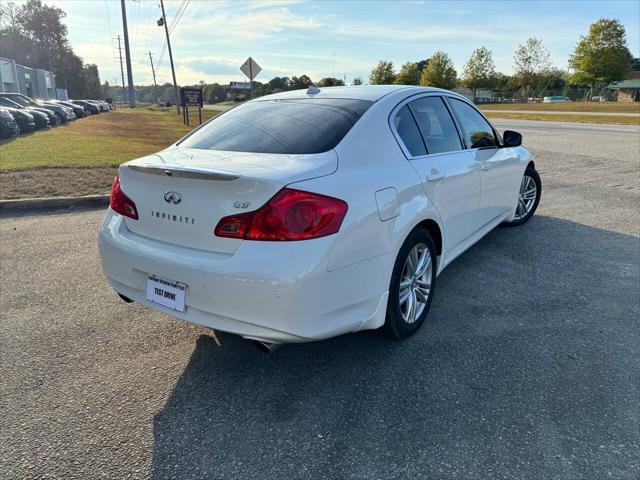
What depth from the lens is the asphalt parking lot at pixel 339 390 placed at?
2.24m

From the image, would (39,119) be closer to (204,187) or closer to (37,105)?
(37,105)

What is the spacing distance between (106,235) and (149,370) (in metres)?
0.89

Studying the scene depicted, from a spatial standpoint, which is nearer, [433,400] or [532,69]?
[433,400]

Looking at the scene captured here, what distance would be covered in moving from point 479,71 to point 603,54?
623 inches

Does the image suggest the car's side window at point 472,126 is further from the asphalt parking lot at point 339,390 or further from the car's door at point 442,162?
the asphalt parking lot at point 339,390

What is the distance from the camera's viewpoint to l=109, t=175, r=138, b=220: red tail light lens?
2.92 m

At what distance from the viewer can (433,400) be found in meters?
2.66

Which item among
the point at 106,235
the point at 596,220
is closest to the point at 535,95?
the point at 596,220

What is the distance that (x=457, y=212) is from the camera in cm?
384

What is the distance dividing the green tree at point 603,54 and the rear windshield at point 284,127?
74756 millimetres

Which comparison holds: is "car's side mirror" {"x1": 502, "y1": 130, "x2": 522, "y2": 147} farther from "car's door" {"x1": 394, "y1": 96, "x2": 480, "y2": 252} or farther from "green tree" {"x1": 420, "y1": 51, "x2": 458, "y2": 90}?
"green tree" {"x1": 420, "y1": 51, "x2": 458, "y2": 90}

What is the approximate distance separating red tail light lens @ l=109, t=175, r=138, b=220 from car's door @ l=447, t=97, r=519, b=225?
9.13 feet

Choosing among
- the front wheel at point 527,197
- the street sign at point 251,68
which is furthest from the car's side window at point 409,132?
the street sign at point 251,68

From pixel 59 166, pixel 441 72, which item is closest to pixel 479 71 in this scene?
pixel 441 72
